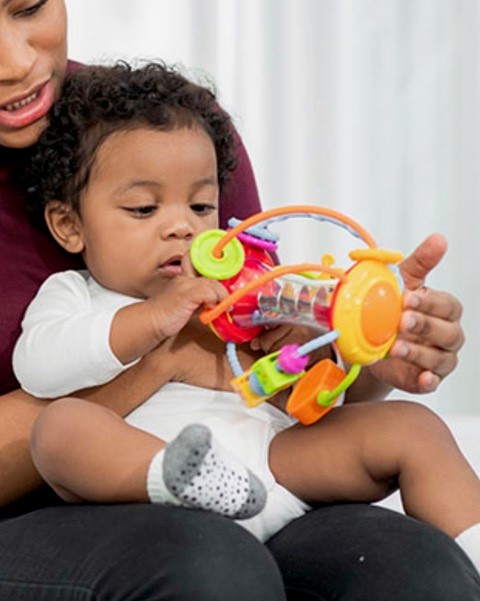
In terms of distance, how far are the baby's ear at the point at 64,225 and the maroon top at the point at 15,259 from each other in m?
0.03

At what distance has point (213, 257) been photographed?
1307 millimetres

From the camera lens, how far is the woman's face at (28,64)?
1422 mm

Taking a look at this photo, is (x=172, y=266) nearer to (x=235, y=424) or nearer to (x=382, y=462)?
(x=235, y=424)

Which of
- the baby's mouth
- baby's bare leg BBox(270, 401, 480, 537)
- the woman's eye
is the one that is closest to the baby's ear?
the baby's mouth

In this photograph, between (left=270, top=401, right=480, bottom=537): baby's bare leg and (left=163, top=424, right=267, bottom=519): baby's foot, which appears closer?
(left=163, top=424, right=267, bottom=519): baby's foot

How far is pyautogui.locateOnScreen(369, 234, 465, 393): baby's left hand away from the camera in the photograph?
124cm

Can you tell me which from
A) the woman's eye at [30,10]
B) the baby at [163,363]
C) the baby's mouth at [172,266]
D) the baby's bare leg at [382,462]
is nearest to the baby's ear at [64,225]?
the baby at [163,363]

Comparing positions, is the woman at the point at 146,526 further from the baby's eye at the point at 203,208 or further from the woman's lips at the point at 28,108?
the baby's eye at the point at 203,208

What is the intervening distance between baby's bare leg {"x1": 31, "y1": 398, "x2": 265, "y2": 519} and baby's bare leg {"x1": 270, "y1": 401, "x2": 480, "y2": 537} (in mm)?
155

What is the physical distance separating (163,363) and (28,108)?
0.34 m

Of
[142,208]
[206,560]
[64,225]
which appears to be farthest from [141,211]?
[206,560]

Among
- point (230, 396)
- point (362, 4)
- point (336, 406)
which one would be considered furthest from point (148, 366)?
point (362, 4)

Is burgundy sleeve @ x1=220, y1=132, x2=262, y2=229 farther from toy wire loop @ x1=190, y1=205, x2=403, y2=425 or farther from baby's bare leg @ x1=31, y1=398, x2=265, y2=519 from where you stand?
baby's bare leg @ x1=31, y1=398, x2=265, y2=519

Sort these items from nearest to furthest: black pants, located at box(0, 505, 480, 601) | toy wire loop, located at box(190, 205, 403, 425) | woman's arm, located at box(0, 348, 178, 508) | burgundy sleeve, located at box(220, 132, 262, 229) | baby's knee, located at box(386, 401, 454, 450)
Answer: black pants, located at box(0, 505, 480, 601) < toy wire loop, located at box(190, 205, 403, 425) < baby's knee, located at box(386, 401, 454, 450) < woman's arm, located at box(0, 348, 178, 508) < burgundy sleeve, located at box(220, 132, 262, 229)
